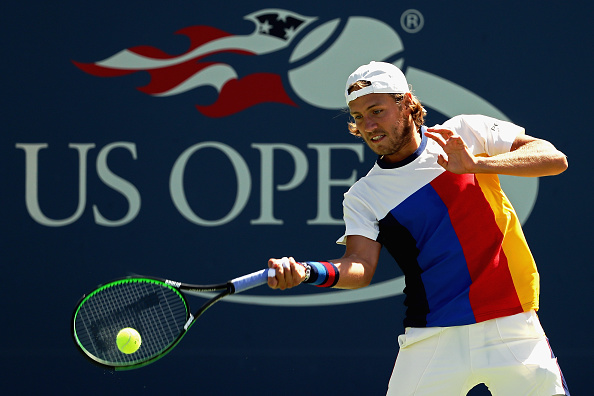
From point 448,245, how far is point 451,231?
1.9 inches

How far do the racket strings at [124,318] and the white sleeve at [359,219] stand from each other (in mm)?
645

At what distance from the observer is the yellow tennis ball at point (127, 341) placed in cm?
293

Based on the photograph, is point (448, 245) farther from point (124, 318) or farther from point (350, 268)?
point (124, 318)

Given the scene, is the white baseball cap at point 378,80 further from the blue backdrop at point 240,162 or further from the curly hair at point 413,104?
the blue backdrop at point 240,162

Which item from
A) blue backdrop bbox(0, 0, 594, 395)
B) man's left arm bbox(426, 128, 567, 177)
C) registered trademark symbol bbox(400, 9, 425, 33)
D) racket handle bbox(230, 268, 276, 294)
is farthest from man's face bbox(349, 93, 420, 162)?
registered trademark symbol bbox(400, 9, 425, 33)

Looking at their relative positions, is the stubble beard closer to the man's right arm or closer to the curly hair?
the curly hair

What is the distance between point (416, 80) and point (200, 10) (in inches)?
50.1

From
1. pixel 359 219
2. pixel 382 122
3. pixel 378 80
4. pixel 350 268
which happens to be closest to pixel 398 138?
pixel 382 122

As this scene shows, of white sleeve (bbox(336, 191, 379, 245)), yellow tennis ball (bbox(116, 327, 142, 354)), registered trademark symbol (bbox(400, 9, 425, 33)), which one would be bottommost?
yellow tennis ball (bbox(116, 327, 142, 354))

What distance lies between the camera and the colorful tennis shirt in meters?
2.77

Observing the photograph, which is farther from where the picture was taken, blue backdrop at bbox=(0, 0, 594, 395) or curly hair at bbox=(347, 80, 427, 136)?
blue backdrop at bbox=(0, 0, 594, 395)

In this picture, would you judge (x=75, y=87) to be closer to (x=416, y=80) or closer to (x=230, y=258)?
(x=230, y=258)

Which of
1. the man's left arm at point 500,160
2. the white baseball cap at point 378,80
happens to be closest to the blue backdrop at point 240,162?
the white baseball cap at point 378,80

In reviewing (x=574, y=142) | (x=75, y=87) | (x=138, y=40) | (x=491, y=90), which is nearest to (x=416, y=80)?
(x=491, y=90)
